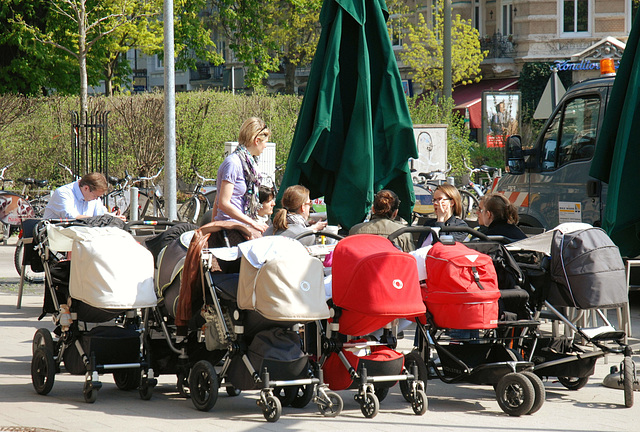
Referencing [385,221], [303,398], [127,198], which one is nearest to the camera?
[303,398]

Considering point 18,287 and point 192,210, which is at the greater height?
point 192,210

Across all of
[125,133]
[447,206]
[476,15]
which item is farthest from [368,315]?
[476,15]

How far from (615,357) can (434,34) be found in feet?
112

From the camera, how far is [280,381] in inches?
224

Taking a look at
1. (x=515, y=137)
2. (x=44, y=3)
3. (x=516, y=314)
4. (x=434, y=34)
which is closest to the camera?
(x=516, y=314)

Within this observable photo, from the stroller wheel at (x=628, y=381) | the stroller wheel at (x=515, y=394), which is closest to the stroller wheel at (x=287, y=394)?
the stroller wheel at (x=515, y=394)

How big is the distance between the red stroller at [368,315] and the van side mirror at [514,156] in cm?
515

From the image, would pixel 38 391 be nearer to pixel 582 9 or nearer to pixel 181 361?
pixel 181 361

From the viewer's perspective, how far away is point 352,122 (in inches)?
300

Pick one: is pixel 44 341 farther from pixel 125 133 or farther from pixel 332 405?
pixel 125 133

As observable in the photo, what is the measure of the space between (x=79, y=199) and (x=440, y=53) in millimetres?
32063

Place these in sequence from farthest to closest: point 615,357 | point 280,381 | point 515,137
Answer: point 515,137 → point 615,357 → point 280,381

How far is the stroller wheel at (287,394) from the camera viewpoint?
6.20 m

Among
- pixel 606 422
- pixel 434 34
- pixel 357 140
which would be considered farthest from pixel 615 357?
pixel 434 34
